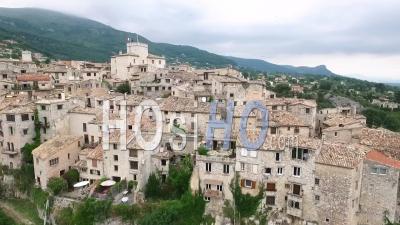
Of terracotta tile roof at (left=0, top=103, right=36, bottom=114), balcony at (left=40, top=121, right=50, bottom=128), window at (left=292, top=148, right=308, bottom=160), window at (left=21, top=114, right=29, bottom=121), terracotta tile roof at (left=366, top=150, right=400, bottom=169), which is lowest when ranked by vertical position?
terracotta tile roof at (left=366, top=150, right=400, bottom=169)

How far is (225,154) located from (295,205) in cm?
1104

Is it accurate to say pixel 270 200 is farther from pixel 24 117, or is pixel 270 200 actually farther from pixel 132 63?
pixel 132 63

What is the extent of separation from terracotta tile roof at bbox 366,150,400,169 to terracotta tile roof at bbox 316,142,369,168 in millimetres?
1235

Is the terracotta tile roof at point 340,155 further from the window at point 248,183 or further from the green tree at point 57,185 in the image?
the green tree at point 57,185

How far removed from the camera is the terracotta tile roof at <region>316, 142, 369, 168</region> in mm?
41906

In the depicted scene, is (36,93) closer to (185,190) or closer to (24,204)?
(24,204)

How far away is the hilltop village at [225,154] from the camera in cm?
4369

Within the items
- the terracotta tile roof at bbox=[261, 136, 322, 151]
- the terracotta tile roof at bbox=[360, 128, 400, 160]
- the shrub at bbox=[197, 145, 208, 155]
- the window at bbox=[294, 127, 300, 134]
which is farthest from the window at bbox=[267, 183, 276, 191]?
the terracotta tile roof at bbox=[360, 128, 400, 160]

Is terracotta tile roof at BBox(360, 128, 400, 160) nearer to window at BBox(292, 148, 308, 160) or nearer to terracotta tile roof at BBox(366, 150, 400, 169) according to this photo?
terracotta tile roof at BBox(366, 150, 400, 169)

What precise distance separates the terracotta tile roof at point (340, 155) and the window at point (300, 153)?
1.51 metres

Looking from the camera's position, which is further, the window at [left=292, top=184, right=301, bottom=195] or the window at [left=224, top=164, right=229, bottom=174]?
the window at [left=224, top=164, right=229, bottom=174]

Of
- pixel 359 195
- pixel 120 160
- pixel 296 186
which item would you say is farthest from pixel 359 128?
pixel 120 160

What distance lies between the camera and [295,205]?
149 feet

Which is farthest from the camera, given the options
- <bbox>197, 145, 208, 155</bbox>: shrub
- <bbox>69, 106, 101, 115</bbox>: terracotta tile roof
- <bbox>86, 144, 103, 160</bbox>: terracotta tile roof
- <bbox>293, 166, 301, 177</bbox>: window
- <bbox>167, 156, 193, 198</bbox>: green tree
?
<bbox>69, 106, 101, 115</bbox>: terracotta tile roof
